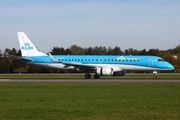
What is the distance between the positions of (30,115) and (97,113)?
2.45 metres

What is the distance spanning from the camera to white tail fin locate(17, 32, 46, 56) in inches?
2116

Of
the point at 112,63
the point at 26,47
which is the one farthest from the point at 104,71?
the point at 26,47

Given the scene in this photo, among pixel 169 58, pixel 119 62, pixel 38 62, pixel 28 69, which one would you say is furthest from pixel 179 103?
pixel 169 58

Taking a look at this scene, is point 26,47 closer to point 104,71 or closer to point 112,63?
point 112,63

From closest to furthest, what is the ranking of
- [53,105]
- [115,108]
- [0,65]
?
1. [115,108]
2. [53,105]
3. [0,65]

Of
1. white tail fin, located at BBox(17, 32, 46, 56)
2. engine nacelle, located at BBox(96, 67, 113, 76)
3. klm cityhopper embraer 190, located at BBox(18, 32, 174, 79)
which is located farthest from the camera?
white tail fin, located at BBox(17, 32, 46, 56)

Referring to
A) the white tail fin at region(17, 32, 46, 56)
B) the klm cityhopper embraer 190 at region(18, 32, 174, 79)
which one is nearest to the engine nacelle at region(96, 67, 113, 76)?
the klm cityhopper embraer 190 at region(18, 32, 174, 79)

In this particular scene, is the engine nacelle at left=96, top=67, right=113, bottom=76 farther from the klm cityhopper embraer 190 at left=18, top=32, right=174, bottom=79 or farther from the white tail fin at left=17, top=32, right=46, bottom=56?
the white tail fin at left=17, top=32, right=46, bottom=56

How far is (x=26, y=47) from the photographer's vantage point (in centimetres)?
5475

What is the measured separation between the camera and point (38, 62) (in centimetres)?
5266

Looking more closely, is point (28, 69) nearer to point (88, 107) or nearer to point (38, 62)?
point (38, 62)

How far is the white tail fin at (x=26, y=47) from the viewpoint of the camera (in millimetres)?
53756

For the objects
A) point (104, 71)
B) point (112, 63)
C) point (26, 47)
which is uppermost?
point (26, 47)

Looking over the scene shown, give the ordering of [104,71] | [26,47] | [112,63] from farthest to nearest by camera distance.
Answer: [26,47]
[112,63]
[104,71]
